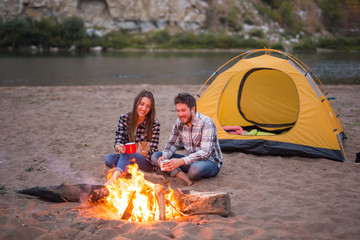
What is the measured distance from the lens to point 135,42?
59.3 metres

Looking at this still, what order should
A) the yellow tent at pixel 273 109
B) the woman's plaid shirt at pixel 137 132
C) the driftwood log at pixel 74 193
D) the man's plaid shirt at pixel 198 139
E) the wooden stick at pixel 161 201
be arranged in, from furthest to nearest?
1. the yellow tent at pixel 273 109
2. the woman's plaid shirt at pixel 137 132
3. the man's plaid shirt at pixel 198 139
4. the driftwood log at pixel 74 193
5. the wooden stick at pixel 161 201

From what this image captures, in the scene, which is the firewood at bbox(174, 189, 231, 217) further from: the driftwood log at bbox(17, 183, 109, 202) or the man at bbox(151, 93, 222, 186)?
the driftwood log at bbox(17, 183, 109, 202)

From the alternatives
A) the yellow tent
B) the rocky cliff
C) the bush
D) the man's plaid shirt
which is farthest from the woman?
the rocky cliff

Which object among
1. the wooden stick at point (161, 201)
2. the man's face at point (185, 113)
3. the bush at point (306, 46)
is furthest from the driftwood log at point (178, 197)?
the bush at point (306, 46)

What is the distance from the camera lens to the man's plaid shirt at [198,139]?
161 inches

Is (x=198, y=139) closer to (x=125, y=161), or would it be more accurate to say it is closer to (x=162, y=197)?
(x=125, y=161)

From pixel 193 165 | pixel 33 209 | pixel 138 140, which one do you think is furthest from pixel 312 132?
pixel 33 209

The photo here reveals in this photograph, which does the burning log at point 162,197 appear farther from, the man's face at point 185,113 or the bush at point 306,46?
the bush at point 306,46

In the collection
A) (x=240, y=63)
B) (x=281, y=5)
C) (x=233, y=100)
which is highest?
(x=281, y=5)

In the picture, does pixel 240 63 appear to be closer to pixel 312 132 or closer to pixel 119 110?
pixel 312 132

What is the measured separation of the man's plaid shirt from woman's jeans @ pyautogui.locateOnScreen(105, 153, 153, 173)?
1.30 feet

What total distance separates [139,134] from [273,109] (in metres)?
3.90

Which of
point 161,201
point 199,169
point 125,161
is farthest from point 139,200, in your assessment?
point 199,169

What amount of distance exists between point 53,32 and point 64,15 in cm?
1390
